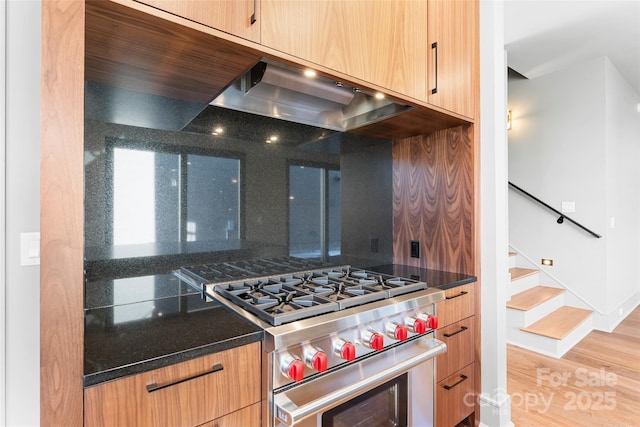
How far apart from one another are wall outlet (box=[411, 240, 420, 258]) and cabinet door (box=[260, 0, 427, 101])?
2.99ft

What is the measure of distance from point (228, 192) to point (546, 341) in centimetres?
296

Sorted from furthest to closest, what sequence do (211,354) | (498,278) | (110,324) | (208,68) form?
1. (498,278)
2. (208,68)
3. (110,324)
4. (211,354)

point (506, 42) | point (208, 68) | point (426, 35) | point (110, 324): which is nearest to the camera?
point (110, 324)

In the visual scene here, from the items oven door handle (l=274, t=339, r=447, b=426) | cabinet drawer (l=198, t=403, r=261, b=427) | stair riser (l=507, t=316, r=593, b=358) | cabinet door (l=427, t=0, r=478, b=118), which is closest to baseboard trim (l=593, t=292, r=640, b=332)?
stair riser (l=507, t=316, r=593, b=358)

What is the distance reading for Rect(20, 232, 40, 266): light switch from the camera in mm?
974

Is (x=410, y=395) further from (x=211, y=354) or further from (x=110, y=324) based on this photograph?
(x=110, y=324)

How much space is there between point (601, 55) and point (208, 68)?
4.12m

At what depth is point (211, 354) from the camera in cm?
86

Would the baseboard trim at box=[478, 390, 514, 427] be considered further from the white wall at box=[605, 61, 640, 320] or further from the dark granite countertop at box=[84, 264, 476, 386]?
the white wall at box=[605, 61, 640, 320]

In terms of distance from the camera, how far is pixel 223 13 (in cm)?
97

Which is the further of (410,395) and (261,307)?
(410,395)

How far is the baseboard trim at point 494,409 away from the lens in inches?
70.8

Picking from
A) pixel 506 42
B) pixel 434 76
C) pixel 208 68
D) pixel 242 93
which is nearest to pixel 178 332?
pixel 208 68

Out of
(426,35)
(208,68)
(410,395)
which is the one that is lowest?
(410,395)
